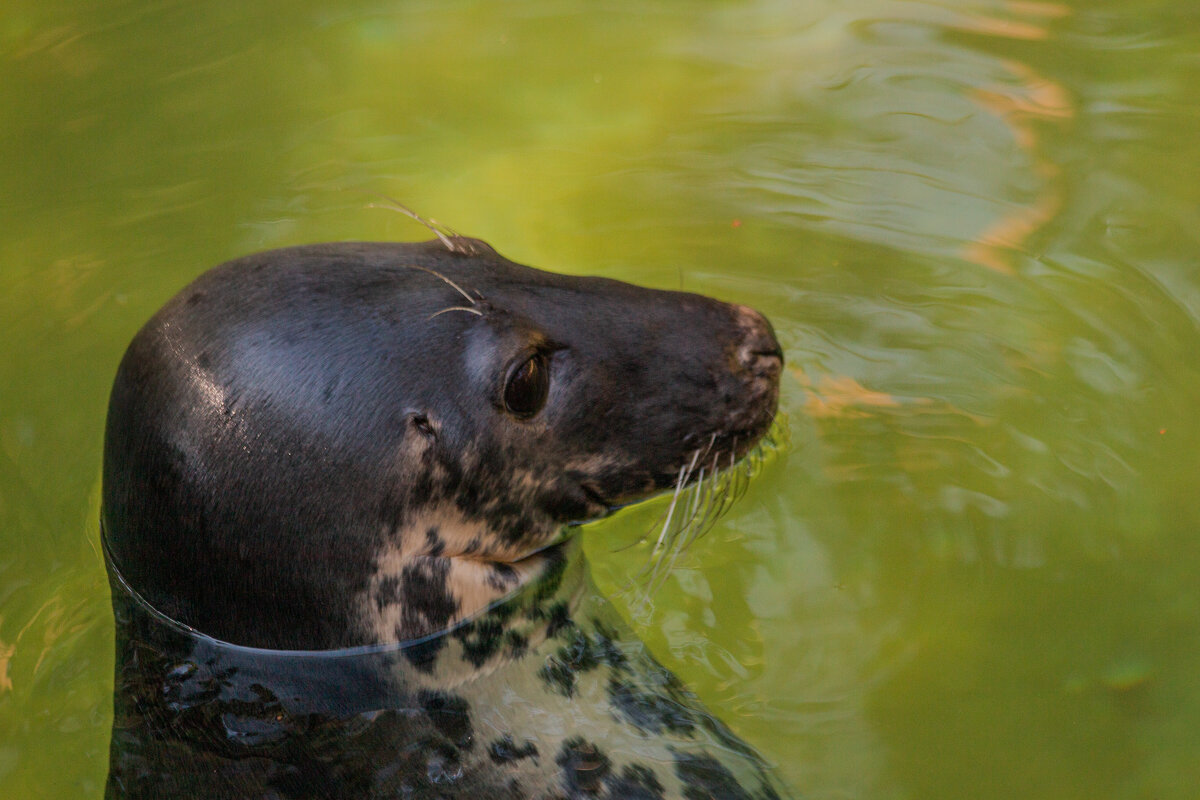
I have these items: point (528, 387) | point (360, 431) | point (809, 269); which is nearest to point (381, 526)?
point (360, 431)

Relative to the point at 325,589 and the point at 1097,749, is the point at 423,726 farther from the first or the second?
the point at 1097,749

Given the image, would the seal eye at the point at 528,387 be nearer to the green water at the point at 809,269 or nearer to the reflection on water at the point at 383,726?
the reflection on water at the point at 383,726

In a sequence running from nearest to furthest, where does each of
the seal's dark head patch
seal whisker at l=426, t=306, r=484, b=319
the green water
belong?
the seal's dark head patch → seal whisker at l=426, t=306, r=484, b=319 → the green water

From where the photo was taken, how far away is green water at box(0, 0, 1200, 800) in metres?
3.02

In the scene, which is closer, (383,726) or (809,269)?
(383,726)

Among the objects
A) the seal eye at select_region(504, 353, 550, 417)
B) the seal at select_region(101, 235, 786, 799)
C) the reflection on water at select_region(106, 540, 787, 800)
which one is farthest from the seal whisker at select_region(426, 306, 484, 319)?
the reflection on water at select_region(106, 540, 787, 800)

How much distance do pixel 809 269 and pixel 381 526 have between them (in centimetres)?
214

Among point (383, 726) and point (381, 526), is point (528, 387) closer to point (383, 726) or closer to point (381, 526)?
point (381, 526)

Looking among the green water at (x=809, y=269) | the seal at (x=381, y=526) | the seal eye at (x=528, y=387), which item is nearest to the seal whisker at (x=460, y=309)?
the seal at (x=381, y=526)

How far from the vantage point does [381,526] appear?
238 cm

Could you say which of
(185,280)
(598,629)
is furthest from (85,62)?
(598,629)

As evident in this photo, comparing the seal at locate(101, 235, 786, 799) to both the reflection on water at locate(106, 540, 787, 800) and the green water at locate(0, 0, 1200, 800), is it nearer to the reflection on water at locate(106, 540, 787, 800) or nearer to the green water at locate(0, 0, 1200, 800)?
the reflection on water at locate(106, 540, 787, 800)

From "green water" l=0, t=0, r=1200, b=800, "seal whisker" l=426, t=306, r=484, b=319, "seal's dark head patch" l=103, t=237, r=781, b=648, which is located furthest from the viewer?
"green water" l=0, t=0, r=1200, b=800

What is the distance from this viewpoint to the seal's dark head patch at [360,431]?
230cm
